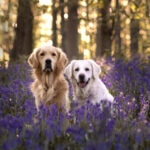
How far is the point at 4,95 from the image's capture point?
287 inches

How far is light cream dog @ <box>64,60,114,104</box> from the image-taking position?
7.10 metres

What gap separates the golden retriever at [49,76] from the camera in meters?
6.77

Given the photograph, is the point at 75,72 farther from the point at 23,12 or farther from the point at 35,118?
the point at 23,12

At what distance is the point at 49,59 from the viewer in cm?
686

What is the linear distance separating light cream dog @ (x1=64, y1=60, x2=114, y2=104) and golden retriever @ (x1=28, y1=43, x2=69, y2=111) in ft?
1.09

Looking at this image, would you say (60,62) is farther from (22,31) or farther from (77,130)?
(22,31)

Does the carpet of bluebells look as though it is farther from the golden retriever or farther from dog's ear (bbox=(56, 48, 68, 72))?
dog's ear (bbox=(56, 48, 68, 72))

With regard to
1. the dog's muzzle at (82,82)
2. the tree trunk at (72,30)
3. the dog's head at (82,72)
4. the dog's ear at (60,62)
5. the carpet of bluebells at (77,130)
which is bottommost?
the carpet of bluebells at (77,130)

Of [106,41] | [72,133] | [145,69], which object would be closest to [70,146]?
[72,133]

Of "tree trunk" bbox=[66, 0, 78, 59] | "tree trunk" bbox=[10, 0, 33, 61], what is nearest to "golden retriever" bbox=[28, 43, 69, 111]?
"tree trunk" bbox=[10, 0, 33, 61]

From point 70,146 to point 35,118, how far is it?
3.73 ft

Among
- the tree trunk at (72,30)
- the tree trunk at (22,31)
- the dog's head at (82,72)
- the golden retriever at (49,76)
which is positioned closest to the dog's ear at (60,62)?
the golden retriever at (49,76)

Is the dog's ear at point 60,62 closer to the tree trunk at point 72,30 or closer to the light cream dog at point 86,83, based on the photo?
the light cream dog at point 86,83

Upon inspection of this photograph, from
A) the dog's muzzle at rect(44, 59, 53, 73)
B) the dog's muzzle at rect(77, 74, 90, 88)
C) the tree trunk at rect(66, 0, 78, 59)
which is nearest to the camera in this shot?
the dog's muzzle at rect(44, 59, 53, 73)
